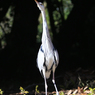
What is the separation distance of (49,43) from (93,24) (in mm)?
3100

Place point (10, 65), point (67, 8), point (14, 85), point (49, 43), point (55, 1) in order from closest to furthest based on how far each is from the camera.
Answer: point (49, 43) < point (14, 85) < point (10, 65) < point (55, 1) < point (67, 8)

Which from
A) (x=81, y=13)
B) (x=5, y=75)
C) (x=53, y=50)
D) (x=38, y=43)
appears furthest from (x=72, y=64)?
(x=53, y=50)

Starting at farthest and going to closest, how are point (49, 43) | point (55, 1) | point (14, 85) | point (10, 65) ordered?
point (55, 1), point (10, 65), point (14, 85), point (49, 43)

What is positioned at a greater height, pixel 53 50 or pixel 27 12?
pixel 27 12

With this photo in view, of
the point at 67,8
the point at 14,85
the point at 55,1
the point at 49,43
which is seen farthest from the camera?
the point at 67,8

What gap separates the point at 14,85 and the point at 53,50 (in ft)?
6.81

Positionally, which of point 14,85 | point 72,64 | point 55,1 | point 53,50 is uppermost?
point 55,1

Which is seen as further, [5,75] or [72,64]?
[72,64]

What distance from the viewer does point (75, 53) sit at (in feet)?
19.9

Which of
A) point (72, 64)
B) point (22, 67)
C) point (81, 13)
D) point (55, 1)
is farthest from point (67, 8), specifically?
point (22, 67)

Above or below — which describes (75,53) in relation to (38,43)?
below

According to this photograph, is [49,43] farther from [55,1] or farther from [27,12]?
[55,1]

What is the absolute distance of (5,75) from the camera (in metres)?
5.53

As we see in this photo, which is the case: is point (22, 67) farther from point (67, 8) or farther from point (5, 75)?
point (67, 8)
